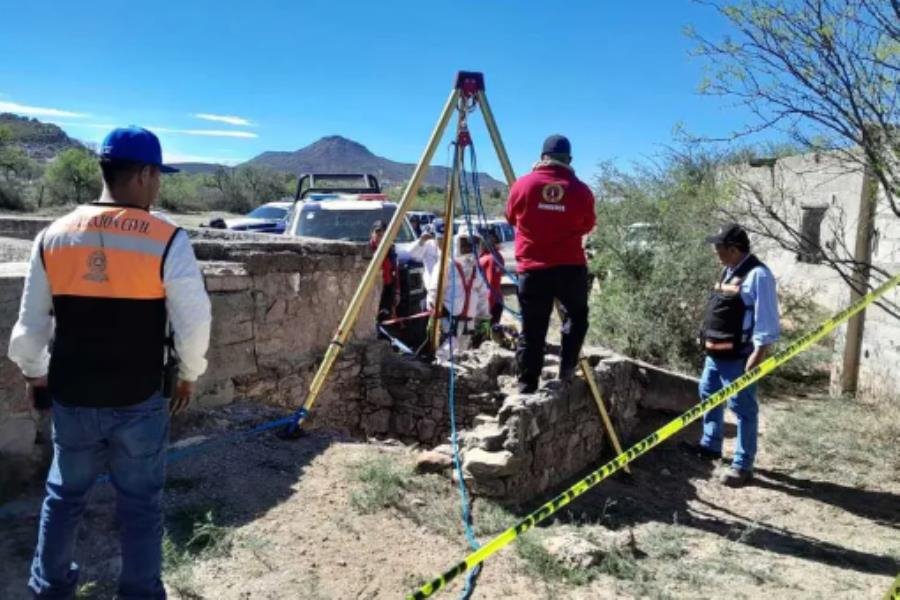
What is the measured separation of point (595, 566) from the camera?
371 cm

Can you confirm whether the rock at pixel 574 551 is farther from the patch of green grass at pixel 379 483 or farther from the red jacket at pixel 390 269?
the red jacket at pixel 390 269

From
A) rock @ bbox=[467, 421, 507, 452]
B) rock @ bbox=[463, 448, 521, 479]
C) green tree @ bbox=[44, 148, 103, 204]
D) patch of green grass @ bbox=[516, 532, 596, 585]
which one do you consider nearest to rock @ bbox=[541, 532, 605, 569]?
patch of green grass @ bbox=[516, 532, 596, 585]

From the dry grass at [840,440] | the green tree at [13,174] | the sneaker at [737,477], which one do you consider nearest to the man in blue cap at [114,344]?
the sneaker at [737,477]

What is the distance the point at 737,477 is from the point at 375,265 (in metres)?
3.33

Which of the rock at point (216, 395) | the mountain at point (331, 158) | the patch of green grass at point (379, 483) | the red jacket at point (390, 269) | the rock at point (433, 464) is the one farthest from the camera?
the mountain at point (331, 158)

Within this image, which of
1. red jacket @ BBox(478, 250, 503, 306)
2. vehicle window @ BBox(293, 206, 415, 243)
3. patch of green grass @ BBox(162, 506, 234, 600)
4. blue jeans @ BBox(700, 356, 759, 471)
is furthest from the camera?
vehicle window @ BBox(293, 206, 415, 243)

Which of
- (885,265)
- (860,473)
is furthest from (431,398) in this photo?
(885,265)

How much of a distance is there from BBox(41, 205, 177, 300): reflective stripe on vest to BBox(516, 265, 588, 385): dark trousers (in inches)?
111

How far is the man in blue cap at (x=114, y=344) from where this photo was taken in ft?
8.02

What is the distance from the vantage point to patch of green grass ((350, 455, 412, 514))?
4.06m

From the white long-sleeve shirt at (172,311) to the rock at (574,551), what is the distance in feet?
7.06

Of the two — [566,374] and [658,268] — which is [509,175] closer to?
[566,374]

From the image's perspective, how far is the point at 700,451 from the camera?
620 centimetres

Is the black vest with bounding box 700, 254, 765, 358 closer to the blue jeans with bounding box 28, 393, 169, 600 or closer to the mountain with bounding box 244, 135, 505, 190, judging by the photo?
the blue jeans with bounding box 28, 393, 169, 600
